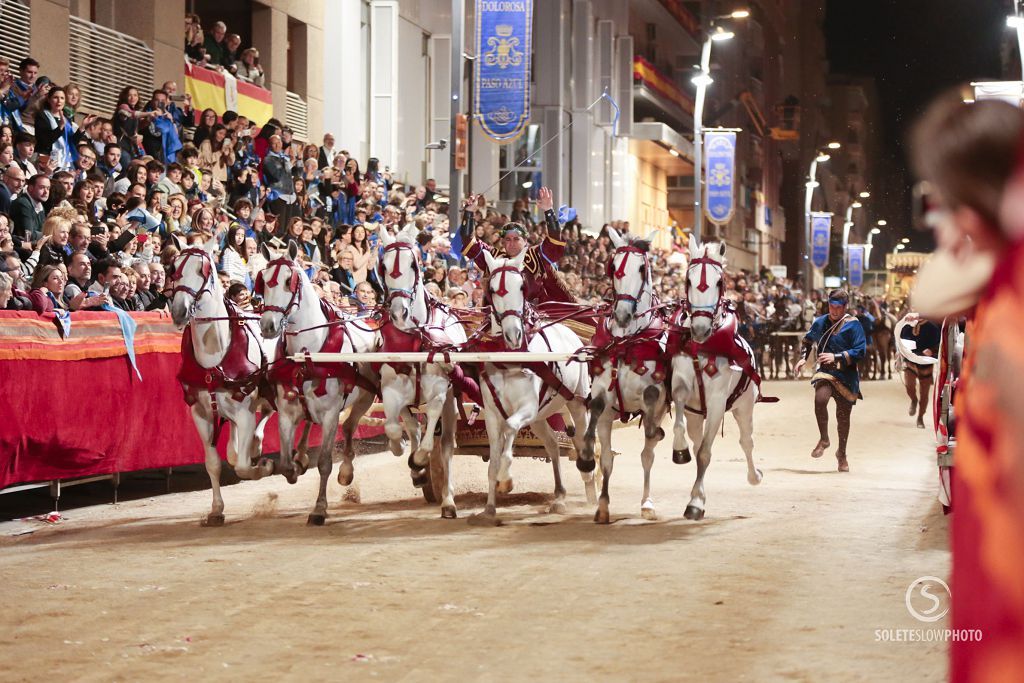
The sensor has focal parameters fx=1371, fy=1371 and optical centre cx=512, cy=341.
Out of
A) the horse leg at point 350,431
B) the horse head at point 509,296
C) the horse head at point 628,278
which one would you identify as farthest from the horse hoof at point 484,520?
Answer: the horse head at point 628,278

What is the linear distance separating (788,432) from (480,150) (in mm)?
19777

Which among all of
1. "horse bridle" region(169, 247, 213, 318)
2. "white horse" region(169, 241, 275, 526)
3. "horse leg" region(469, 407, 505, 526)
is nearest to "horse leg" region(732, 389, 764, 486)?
"horse leg" region(469, 407, 505, 526)

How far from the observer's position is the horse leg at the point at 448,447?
39.2 ft

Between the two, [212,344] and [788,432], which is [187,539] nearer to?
[212,344]

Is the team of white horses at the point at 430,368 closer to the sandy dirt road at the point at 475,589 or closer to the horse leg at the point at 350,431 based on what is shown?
the horse leg at the point at 350,431

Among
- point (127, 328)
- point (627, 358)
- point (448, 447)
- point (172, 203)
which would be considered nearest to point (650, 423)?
point (627, 358)

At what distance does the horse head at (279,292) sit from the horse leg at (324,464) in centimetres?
86

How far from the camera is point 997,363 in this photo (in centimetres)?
261

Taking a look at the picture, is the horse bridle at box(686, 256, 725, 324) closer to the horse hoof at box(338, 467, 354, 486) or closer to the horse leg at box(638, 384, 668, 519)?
the horse leg at box(638, 384, 668, 519)

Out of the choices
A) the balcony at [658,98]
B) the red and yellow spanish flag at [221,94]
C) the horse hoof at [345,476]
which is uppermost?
the balcony at [658,98]

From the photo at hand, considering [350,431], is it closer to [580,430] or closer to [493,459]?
[493,459]

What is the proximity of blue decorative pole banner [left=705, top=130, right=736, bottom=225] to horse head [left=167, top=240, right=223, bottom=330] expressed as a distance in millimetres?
31487

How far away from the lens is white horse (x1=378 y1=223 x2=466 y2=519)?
1141 centimetres

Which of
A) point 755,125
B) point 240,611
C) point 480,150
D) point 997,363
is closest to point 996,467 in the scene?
point 997,363
